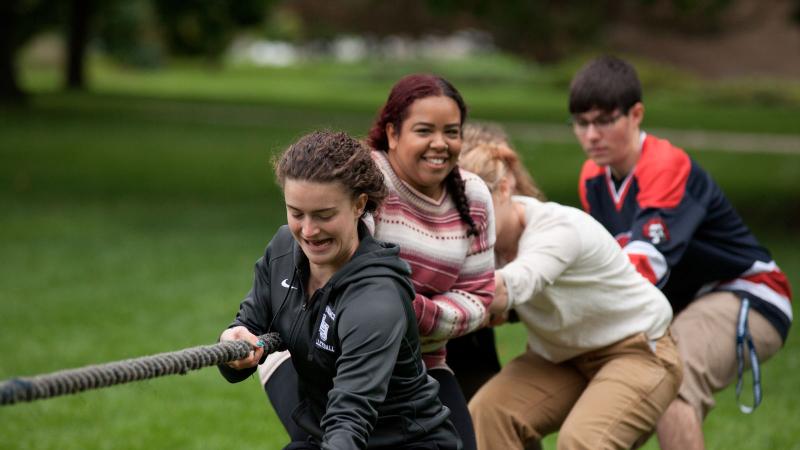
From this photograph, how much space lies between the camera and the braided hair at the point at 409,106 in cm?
388

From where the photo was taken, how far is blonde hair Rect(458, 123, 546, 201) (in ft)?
14.5

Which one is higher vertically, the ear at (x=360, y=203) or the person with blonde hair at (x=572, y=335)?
the ear at (x=360, y=203)

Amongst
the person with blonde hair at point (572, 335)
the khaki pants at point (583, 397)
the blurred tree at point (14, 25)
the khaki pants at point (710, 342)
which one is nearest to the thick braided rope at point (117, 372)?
the person with blonde hair at point (572, 335)

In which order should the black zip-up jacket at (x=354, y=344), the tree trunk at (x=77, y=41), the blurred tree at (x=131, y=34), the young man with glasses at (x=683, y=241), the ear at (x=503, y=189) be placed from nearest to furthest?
the black zip-up jacket at (x=354, y=344) < the ear at (x=503, y=189) < the young man with glasses at (x=683, y=241) < the tree trunk at (x=77, y=41) < the blurred tree at (x=131, y=34)

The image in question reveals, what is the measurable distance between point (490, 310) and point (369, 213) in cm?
66

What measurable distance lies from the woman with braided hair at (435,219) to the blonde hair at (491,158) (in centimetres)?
41

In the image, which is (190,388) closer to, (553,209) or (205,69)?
(553,209)

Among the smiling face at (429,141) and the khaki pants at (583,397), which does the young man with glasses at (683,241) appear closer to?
the khaki pants at (583,397)

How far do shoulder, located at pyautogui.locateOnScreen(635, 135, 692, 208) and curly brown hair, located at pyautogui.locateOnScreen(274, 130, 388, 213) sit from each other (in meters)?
1.82

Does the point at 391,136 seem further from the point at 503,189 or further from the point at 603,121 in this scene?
the point at 603,121

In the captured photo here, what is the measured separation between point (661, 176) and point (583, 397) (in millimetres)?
1026

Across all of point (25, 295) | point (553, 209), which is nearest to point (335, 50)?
point (25, 295)

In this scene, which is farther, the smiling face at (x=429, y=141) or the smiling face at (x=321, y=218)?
the smiling face at (x=429, y=141)

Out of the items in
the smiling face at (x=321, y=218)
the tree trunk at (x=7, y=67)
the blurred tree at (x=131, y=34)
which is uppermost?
the smiling face at (x=321, y=218)
